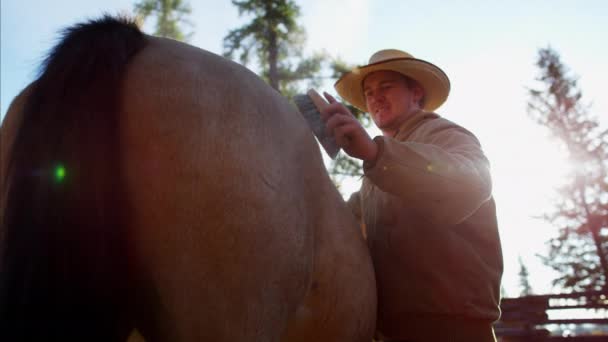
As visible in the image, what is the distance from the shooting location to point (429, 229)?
209cm

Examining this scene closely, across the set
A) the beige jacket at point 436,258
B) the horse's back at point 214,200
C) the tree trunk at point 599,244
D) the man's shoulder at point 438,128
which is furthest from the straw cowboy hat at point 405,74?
the tree trunk at point 599,244

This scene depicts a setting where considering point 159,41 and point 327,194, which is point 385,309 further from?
point 159,41

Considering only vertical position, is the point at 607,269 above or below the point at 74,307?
below

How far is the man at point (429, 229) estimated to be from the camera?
163 cm

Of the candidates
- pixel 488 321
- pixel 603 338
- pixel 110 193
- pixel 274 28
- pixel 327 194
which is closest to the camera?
pixel 110 193

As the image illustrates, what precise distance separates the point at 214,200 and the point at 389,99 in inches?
78.3

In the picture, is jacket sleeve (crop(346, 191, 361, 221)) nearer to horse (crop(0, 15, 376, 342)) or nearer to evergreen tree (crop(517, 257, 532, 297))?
horse (crop(0, 15, 376, 342))

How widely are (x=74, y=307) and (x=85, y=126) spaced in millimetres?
499

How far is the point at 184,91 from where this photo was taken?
4.33ft

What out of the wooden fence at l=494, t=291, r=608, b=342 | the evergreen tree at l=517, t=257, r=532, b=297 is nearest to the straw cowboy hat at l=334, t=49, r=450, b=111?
the wooden fence at l=494, t=291, r=608, b=342

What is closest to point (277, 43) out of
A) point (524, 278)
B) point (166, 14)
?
point (166, 14)

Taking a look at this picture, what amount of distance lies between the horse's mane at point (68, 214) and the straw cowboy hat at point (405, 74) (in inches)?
77.5

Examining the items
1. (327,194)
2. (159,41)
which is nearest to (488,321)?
(327,194)

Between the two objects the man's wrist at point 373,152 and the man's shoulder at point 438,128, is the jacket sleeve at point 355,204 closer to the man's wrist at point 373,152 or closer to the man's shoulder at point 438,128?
the man's shoulder at point 438,128
